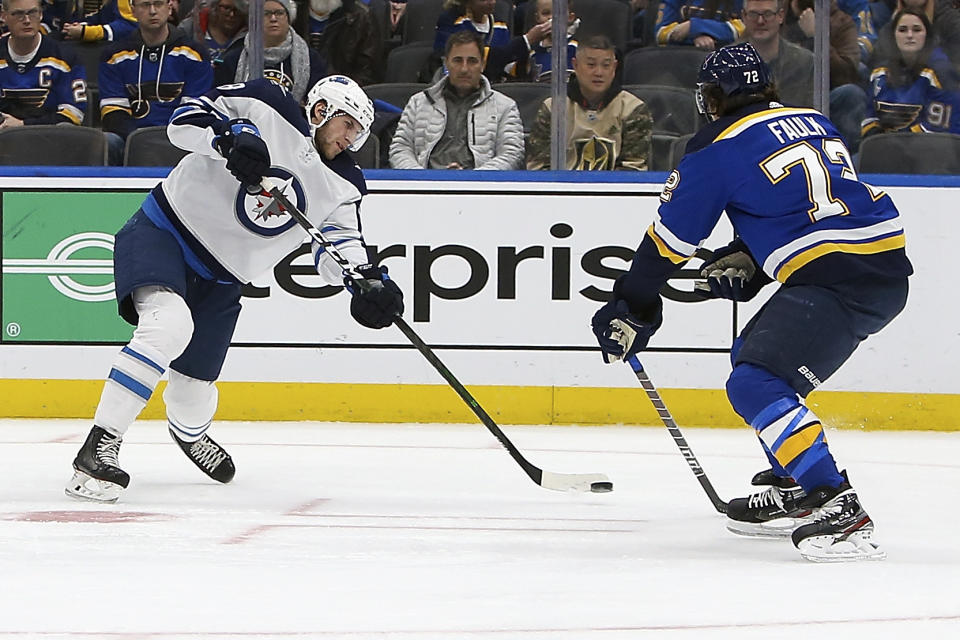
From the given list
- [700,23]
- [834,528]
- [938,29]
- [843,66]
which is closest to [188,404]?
[834,528]

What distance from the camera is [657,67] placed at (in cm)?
523

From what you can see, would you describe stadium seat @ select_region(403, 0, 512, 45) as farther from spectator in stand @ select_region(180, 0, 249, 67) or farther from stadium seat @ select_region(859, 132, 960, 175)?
stadium seat @ select_region(859, 132, 960, 175)

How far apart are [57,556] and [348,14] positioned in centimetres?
301

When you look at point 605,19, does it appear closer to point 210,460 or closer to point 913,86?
point 913,86

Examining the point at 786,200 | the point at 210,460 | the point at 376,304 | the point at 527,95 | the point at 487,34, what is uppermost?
the point at 487,34

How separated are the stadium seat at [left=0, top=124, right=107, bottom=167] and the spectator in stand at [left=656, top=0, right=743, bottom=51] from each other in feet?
6.80

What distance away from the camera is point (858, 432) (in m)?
5.10

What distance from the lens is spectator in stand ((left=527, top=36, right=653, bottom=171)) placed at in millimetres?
5254

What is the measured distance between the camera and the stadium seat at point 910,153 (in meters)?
5.18

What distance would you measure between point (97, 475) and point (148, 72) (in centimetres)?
229

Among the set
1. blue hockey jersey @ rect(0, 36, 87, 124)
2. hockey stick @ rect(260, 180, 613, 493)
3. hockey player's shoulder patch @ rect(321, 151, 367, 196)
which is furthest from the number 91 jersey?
blue hockey jersey @ rect(0, 36, 87, 124)

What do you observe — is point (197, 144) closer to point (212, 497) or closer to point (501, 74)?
point (212, 497)

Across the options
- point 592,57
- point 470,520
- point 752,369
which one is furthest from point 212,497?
point 592,57

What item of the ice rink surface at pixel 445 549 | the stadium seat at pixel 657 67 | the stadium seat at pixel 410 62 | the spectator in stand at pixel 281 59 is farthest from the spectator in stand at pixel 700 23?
the ice rink surface at pixel 445 549
